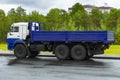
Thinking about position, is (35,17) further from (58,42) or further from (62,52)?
(62,52)

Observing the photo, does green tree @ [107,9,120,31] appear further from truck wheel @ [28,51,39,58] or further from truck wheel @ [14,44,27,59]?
truck wheel @ [14,44,27,59]

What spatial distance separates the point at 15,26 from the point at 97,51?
20.9 ft

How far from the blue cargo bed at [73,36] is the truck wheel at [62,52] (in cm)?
48

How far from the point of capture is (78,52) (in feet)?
83.6

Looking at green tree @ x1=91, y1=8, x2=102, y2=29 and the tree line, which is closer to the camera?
the tree line

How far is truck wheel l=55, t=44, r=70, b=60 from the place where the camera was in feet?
84.8

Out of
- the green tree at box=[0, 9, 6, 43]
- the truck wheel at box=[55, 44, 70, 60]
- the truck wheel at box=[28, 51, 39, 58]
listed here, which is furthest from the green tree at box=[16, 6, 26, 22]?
the truck wheel at box=[55, 44, 70, 60]

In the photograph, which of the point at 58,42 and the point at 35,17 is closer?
the point at 58,42

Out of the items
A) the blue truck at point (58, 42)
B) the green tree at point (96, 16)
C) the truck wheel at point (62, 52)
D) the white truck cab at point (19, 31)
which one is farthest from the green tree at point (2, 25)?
the truck wheel at point (62, 52)

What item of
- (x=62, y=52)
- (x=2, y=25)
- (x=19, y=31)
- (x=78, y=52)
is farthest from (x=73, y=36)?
(x=2, y=25)

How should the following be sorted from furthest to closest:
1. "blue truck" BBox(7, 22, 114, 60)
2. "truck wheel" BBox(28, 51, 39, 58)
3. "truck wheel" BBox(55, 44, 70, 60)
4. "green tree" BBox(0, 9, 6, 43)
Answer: "green tree" BBox(0, 9, 6, 43) < "truck wheel" BBox(28, 51, 39, 58) < "truck wheel" BBox(55, 44, 70, 60) < "blue truck" BBox(7, 22, 114, 60)

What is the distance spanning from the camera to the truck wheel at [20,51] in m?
27.6

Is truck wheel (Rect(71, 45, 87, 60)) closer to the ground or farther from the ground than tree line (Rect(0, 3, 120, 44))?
closer to the ground

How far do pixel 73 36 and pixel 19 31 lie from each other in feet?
14.3
